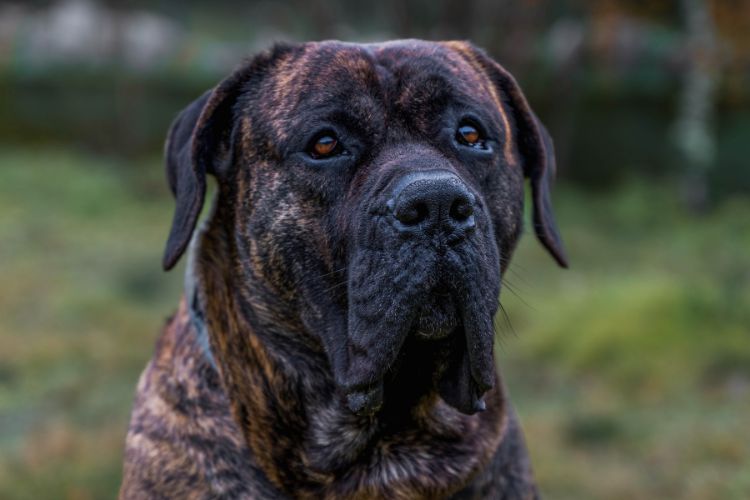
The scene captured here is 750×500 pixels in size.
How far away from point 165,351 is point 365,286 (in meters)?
0.88

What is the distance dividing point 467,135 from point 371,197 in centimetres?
46

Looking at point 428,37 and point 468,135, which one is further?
point 428,37

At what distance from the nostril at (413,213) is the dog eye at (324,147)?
407 mm

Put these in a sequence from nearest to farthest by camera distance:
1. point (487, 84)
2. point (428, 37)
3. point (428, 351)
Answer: point (428, 351), point (487, 84), point (428, 37)

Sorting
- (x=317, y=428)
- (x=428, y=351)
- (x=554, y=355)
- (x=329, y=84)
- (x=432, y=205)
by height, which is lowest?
(x=554, y=355)

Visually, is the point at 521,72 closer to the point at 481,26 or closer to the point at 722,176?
the point at 481,26

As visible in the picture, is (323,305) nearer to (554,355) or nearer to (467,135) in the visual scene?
(467,135)

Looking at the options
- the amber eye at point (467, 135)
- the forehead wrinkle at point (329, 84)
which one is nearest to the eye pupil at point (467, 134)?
the amber eye at point (467, 135)

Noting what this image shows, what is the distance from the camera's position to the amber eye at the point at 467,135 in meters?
2.86

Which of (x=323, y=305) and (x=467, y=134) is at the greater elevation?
(x=467, y=134)

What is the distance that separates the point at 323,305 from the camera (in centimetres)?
272

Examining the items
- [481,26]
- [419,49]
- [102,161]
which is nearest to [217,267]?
[419,49]

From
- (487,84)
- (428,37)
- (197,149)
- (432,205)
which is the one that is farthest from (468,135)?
(428,37)

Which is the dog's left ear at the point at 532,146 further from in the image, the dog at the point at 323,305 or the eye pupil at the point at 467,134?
the eye pupil at the point at 467,134
